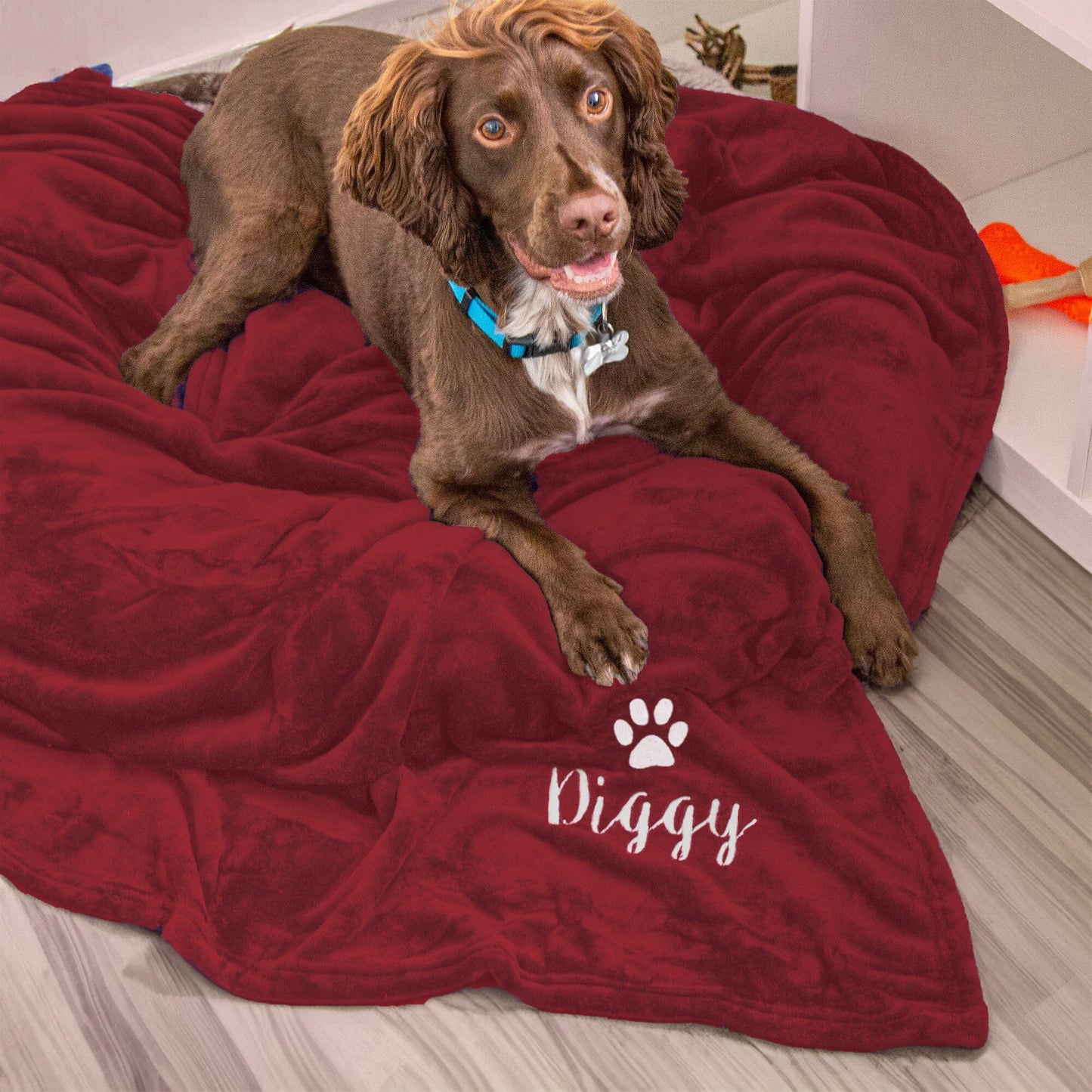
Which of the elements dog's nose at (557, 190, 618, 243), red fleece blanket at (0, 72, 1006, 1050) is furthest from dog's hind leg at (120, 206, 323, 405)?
dog's nose at (557, 190, 618, 243)

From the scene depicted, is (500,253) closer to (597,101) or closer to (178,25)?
(597,101)

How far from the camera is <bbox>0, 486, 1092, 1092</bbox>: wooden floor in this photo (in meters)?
1.98

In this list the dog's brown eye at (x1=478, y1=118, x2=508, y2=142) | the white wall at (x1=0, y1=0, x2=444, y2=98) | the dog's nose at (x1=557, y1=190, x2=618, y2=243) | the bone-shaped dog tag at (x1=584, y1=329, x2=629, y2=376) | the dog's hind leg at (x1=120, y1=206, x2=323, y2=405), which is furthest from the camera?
the white wall at (x1=0, y1=0, x2=444, y2=98)

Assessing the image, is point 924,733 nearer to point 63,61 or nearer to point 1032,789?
point 1032,789

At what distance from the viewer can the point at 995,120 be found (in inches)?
130

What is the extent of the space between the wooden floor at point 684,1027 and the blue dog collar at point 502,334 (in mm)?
909

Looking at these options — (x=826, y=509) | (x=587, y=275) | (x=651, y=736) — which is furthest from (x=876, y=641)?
(x=587, y=275)

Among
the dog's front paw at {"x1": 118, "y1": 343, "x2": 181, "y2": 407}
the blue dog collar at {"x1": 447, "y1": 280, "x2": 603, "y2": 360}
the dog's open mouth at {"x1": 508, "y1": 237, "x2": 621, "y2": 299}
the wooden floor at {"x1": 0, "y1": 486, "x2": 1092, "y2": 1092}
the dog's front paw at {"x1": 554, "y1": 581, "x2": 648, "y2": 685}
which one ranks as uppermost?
the dog's open mouth at {"x1": 508, "y1": 237, "x2": 621, "y2": 299}

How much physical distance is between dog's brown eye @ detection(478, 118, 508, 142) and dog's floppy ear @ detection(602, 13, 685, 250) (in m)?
0.25

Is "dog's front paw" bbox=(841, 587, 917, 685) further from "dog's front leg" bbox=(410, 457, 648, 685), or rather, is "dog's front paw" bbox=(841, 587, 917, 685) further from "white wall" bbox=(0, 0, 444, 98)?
"white wall" bbox=(0, 0, 444, 98)

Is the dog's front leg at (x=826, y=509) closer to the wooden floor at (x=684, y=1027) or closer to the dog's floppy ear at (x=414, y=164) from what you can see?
the wooden floor at (x=684, y=1027)

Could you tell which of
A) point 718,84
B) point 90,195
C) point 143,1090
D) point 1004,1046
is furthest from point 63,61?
point 1004,1046

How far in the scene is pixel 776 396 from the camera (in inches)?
106

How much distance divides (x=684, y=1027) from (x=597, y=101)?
1.52m
